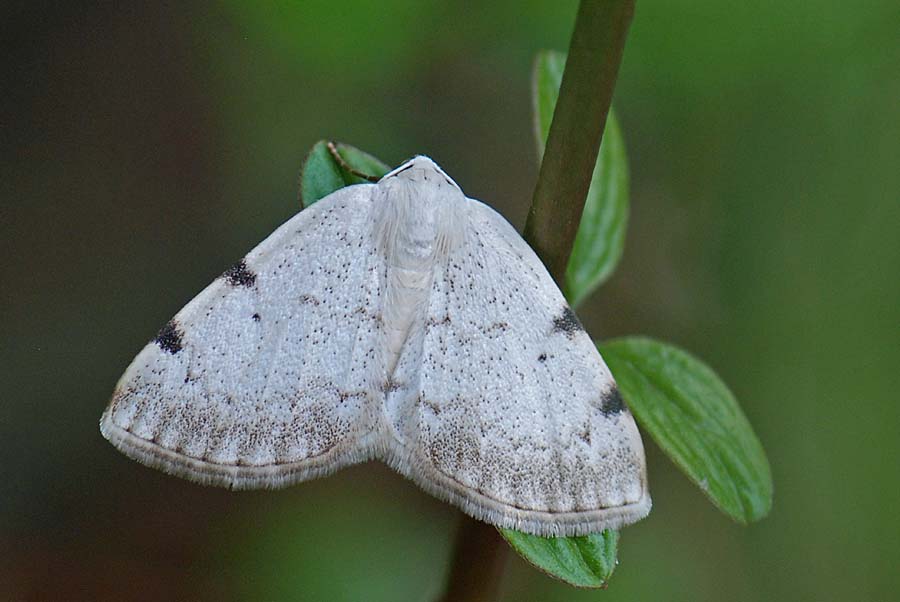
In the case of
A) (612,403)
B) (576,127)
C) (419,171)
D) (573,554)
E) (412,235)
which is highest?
(576,127)

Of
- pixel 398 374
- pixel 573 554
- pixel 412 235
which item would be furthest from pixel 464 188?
pixel 573 554

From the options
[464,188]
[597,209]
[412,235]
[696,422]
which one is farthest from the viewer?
[464,188]

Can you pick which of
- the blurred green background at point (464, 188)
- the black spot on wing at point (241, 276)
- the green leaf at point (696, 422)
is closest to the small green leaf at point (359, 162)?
the black spot on wing at point (241, 276)

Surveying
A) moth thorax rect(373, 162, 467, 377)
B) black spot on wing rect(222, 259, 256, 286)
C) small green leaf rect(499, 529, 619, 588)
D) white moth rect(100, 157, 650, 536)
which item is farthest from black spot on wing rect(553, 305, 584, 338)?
black spot on wing rect(222, 259, 256, 286)

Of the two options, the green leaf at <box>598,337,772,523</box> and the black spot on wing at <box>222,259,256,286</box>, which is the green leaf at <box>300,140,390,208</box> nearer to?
the black spot on wing at <box>222,259,256,286</box>

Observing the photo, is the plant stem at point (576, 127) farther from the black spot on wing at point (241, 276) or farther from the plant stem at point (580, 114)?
the black spot on wing at point (241, 276)

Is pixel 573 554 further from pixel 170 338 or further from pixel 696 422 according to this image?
pixel 170 338

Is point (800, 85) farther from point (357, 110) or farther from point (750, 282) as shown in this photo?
point (357, 110)
